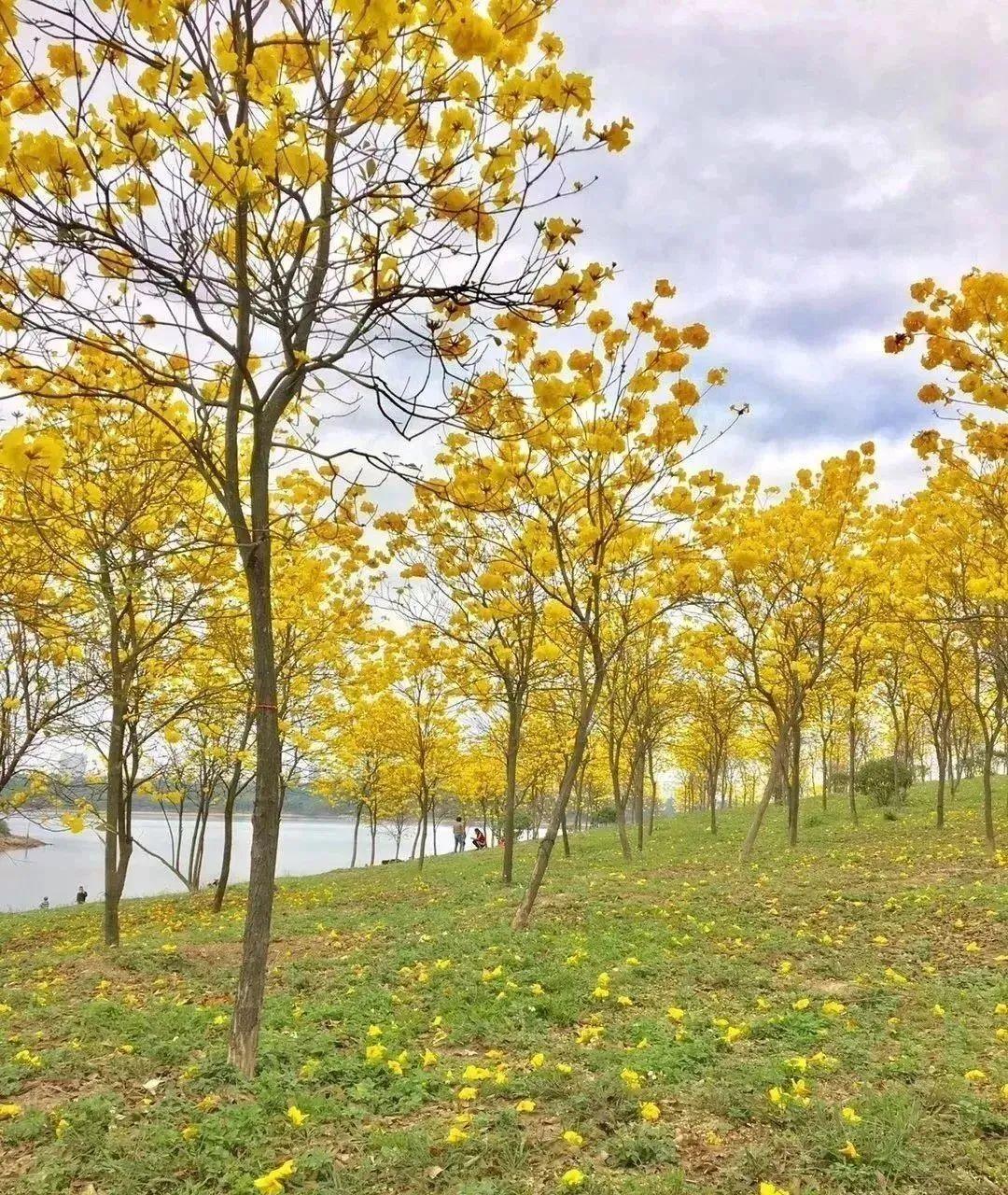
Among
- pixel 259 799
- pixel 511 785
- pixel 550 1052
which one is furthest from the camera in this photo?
pixel 511 785

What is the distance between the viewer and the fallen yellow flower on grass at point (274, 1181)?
3.18m

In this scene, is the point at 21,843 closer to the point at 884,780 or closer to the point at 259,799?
the point at 884,780

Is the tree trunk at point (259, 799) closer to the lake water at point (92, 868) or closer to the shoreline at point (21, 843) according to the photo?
the shoreline at point (21, 843)

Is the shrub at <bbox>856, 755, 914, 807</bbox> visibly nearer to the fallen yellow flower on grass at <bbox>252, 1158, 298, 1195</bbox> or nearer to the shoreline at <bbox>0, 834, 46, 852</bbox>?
the shoreline at <bbox>0, 834, 46, 852</bbox>

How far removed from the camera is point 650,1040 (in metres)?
4.82

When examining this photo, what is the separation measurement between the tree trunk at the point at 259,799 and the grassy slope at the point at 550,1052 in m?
0.29

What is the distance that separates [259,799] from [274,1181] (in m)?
1.84

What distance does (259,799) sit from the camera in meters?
4.39

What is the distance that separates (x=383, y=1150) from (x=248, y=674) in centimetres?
946

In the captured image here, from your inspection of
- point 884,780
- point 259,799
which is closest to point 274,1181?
point 259,799

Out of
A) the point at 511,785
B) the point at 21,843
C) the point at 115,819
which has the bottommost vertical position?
the point at 21,843

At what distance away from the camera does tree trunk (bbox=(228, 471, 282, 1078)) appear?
4.36m

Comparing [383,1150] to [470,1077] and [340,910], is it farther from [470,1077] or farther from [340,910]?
[340,910]

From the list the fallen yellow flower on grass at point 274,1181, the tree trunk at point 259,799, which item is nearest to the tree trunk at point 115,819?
the tree trunk at point 259,799
